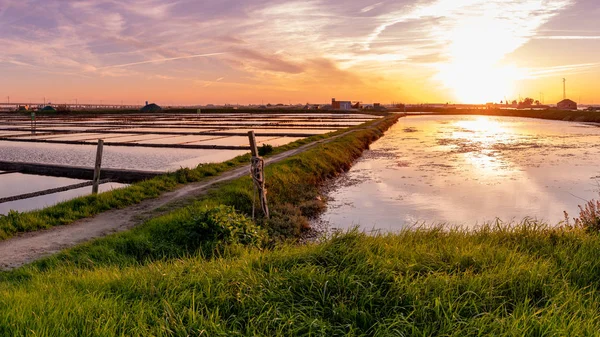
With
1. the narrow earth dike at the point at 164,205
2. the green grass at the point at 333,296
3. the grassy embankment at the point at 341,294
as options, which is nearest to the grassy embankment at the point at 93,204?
the narrow earth dike at the point at 164,205

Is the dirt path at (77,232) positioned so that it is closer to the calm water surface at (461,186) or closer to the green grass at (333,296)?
the green grass at (333,296)

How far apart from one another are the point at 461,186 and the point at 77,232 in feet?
41.5

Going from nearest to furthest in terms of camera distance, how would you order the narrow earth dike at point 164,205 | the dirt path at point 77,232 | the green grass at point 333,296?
1. the green grass at point 333,296
2. the dirt path at point 77,232
3. the narrow earth dike at point 164,205

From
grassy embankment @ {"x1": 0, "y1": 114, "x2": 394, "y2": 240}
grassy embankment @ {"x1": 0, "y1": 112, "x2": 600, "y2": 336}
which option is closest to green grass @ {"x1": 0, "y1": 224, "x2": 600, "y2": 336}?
grassy embankment @ {"x1": 0, "y1": 112, "x2": 600, "y2": 336}

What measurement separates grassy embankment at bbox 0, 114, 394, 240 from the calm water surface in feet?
15.4

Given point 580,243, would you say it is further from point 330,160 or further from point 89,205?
point 330,160

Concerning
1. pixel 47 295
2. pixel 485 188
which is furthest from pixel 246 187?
pixel 485 188

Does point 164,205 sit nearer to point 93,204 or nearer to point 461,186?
point 93,204

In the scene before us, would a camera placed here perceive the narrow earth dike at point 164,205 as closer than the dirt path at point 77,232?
No

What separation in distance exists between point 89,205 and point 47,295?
20.0 feet

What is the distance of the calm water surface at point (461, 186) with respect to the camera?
38.1ft

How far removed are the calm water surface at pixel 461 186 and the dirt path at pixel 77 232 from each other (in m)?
4.38

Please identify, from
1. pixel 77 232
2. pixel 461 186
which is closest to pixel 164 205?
pixel 77 232

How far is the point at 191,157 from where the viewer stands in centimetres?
2098
